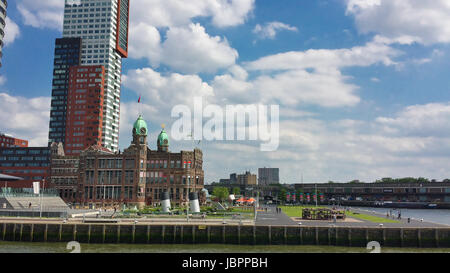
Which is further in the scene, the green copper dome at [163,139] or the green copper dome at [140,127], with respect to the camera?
the green copper dome at [163,139]

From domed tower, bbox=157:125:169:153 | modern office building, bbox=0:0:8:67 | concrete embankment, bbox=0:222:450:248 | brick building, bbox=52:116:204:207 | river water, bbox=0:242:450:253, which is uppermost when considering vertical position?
modern office building, bbox=0:0:8:67

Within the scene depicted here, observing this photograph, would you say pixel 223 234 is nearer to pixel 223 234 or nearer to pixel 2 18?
pixel 223 234

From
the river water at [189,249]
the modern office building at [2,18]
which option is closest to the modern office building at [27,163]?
Answer: the modern office building at [2,18]

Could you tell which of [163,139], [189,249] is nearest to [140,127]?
[163,139]

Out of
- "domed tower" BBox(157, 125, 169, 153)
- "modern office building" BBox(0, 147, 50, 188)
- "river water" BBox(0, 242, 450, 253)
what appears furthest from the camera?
"modern office building" BBox(0, 147, 50, 188)

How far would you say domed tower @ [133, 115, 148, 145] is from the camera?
415 feet

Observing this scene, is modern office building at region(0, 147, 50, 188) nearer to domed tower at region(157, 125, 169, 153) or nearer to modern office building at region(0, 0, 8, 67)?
modern office building at region(0, 0, 8, 67)

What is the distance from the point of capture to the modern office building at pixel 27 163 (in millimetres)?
162250

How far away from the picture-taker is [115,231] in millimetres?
57656

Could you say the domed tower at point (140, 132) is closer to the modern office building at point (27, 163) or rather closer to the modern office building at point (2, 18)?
the modern office building at point (2, 18)

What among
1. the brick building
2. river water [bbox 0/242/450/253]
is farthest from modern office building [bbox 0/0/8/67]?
river water [bbox 0/242/450/253]

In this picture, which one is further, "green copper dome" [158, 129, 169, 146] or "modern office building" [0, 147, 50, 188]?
"modern office building" [0, 147, 50, 188]
